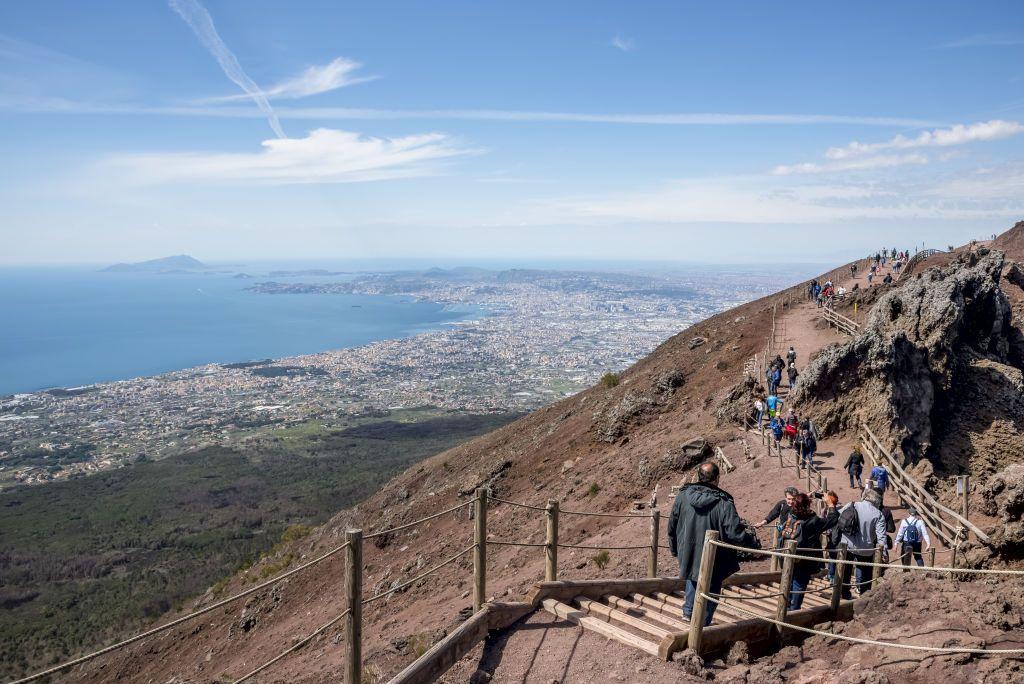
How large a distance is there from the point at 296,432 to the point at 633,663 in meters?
101

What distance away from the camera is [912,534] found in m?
8.30

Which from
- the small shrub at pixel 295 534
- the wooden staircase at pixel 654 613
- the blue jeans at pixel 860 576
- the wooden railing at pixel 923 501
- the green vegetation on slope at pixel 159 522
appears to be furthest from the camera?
the green vegetation on slope at pixel 159 522

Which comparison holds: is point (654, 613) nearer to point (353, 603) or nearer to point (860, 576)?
point (860, 576)

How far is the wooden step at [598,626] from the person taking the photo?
19.1 ft

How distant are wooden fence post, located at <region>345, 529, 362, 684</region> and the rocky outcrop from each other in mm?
13982

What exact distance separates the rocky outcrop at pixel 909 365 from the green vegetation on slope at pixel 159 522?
2715 cm

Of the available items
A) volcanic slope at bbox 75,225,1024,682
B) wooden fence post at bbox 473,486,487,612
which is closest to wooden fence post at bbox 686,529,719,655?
volcanic slope at bbox 75,225,1024,682

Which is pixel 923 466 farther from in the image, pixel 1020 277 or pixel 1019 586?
pixel 1020 277

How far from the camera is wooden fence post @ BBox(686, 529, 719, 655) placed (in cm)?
539

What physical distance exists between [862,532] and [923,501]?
4.52 meters

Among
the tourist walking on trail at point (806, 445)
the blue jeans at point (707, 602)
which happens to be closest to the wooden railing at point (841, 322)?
the tourist walking on trail at point (806, 445)

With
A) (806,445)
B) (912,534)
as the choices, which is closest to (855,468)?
(806,445)

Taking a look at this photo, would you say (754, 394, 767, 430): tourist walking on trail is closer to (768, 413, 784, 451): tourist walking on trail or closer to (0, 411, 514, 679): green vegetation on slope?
(768, 413, 784, 451): tourist walking on trail

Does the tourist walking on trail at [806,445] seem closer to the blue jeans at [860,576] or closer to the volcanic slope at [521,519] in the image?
the volcanic slope at [521,519]
